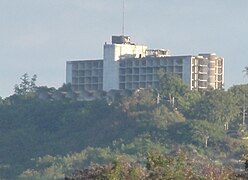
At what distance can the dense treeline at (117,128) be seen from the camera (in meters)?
118

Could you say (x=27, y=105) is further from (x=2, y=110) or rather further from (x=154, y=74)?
(x=154, y=74)

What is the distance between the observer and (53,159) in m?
119

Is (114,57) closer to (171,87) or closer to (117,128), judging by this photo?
(171,87)

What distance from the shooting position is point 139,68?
139m

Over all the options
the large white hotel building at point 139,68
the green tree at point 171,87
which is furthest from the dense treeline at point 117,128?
the large white hotel building at point 139,68

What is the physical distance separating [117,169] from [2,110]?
87720 mm

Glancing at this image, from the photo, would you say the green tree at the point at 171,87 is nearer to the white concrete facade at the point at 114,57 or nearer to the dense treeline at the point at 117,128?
the dense treeline at the point at 117,128

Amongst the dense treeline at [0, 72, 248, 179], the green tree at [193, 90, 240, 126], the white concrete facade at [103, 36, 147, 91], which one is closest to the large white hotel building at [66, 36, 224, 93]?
the white concrete facade at [103, 36, 147, 91]

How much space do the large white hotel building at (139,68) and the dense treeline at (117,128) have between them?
2649mm

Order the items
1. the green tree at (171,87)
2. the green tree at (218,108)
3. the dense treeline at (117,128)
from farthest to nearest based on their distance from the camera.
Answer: the green tree at (171,87), the green tree at (218,108), the dense treeline at (117,128)

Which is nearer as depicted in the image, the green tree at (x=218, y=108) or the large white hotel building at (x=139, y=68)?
the green tree at (x=218, y=108)

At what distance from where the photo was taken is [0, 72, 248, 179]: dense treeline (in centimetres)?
11750

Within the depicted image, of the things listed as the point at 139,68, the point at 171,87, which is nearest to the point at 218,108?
the point at 171,87

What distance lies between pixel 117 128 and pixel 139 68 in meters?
11.0
